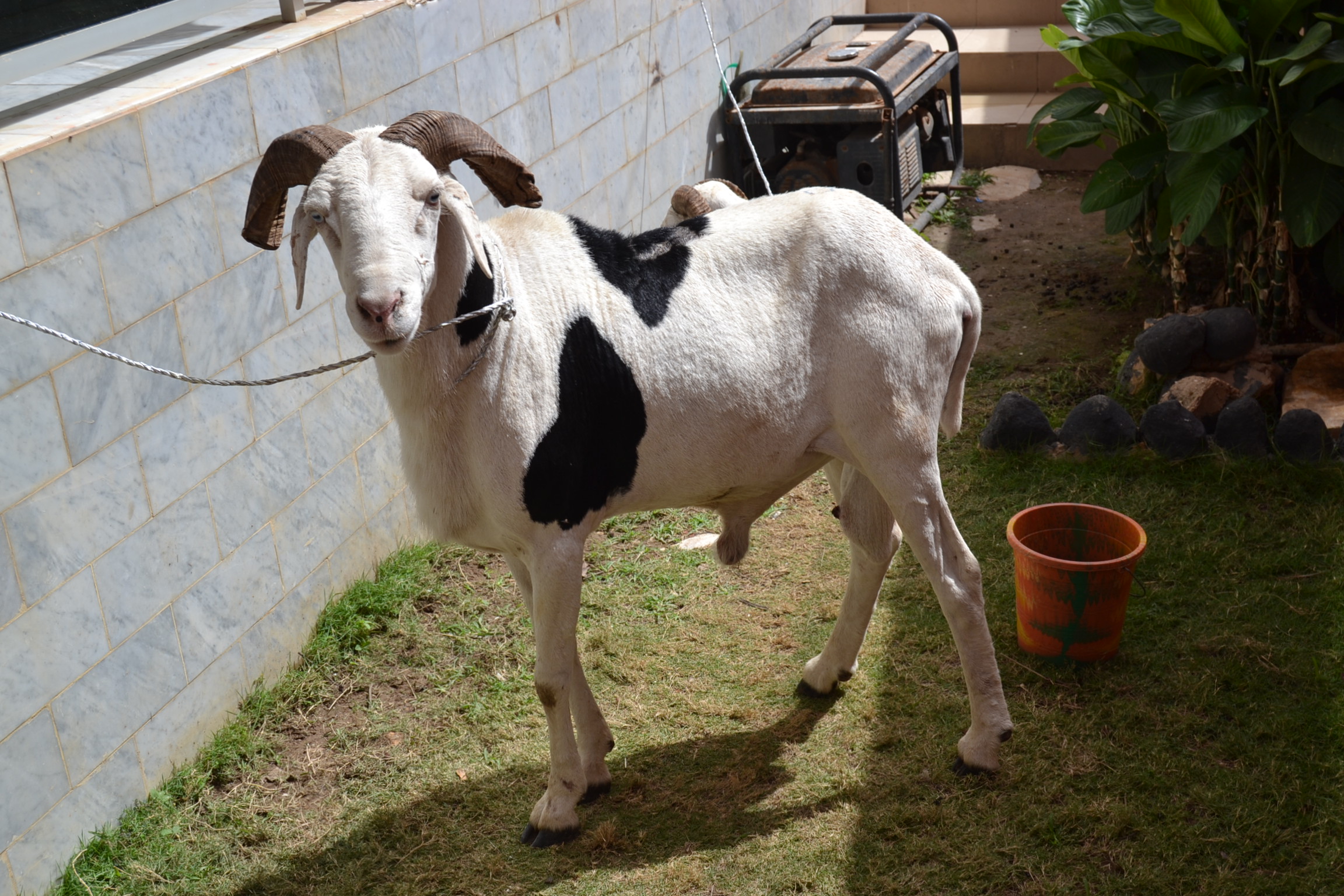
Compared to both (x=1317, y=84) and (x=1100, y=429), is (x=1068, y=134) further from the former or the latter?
(x=1100, y=429)

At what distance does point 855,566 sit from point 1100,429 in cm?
206

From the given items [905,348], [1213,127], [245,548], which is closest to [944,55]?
[1213,127]

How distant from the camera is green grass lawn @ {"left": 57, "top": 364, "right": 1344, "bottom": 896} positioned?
3.69 meters

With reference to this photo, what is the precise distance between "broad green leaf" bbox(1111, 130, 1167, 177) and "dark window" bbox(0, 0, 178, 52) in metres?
4.86

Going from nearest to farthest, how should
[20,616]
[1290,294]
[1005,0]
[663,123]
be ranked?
[20,616] → [1290,294] → [663,123] → [1005,0]

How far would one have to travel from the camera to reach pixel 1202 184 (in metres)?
5.95

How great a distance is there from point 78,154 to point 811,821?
3.12 m

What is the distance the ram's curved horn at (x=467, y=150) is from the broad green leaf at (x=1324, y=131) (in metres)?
4.14

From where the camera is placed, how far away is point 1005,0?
468 inches

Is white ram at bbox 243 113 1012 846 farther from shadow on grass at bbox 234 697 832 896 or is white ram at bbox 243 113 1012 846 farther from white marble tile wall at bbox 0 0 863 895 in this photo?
white marble tile wall at bbox 0 0 863 895

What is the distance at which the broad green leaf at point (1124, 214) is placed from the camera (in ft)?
22.3

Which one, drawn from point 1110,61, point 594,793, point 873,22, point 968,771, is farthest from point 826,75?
point 594,793

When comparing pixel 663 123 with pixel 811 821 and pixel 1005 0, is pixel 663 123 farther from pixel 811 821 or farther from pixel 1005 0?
pixel 1005 0

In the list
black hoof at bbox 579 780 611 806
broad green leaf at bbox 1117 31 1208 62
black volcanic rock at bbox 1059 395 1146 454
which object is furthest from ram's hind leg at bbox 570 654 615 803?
broad green leaf at bbox 1117 31 1208 62
